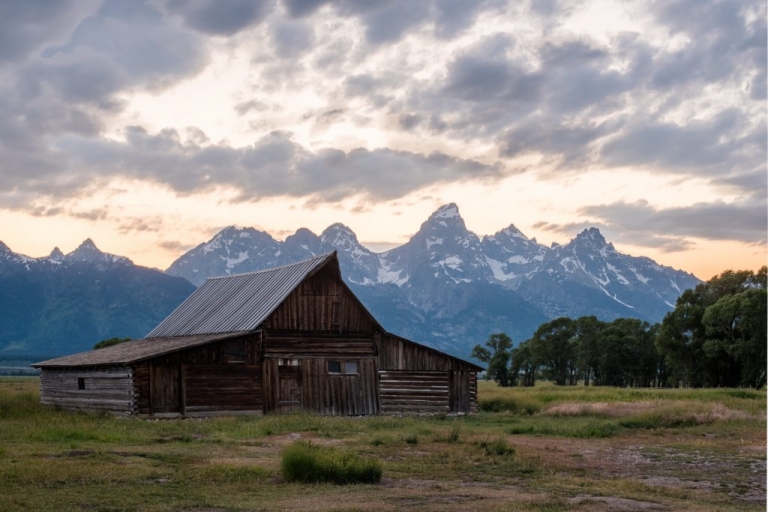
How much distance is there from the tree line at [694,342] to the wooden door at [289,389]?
37272 millimetres

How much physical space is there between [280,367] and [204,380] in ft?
13.1

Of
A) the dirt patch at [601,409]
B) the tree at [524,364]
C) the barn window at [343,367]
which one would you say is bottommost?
the tree at [524,364]

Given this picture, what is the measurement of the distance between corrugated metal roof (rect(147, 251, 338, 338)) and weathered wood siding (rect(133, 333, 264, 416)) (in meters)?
1.68

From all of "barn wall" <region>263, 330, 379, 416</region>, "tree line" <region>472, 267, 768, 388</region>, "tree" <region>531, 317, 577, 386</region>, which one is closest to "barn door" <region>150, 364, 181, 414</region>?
"barn wall" <region>263, 330, 379, 416</region>

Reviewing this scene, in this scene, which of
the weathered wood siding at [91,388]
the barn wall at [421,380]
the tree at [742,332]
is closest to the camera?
the weathered wood siding at [91,388]

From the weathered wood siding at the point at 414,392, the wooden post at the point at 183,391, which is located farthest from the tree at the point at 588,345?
the wooden post at the point at 183,391

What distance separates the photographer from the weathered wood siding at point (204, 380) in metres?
38.5

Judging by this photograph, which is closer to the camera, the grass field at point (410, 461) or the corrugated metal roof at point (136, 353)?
the grass field at point (410, 461)

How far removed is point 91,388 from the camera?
4241 centimetres

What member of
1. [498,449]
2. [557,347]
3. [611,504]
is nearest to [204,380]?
[498,449]

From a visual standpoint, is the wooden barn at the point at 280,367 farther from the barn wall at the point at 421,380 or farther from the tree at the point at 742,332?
the tree at the point at 742,332

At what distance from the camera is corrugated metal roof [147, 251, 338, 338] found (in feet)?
143

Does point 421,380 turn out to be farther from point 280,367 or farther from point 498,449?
point 498,449

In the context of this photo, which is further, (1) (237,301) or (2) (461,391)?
(1) (237,301)
